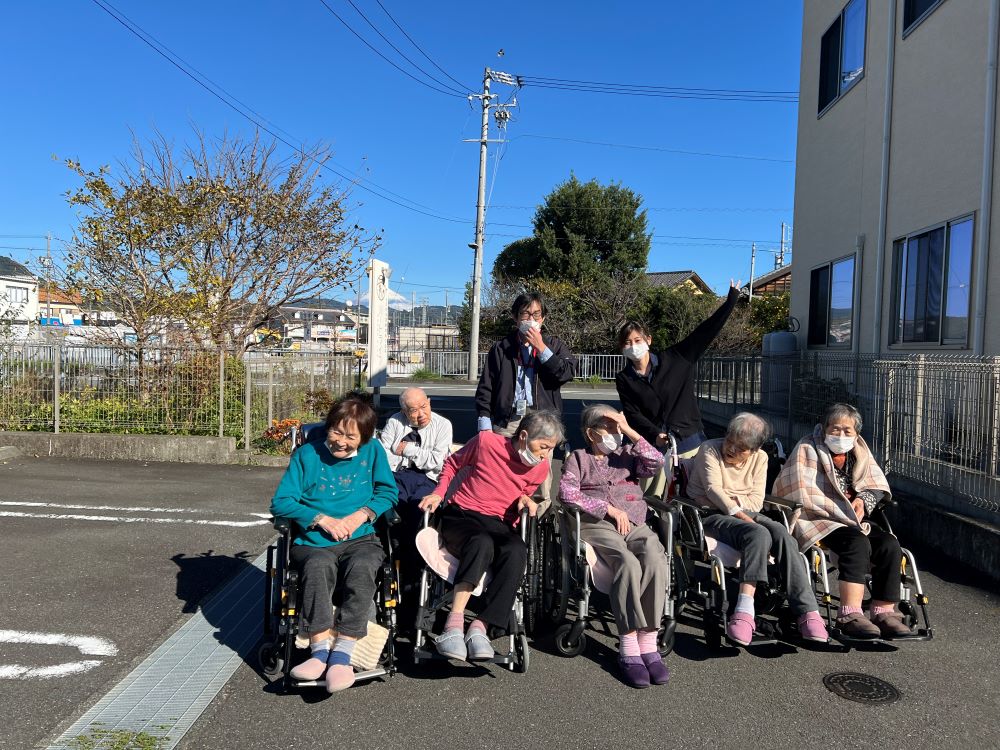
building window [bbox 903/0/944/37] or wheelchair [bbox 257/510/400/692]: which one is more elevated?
building window [bbox 903/0/944/37]

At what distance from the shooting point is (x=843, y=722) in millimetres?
3342

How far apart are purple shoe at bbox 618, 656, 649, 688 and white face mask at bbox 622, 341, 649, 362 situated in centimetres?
206

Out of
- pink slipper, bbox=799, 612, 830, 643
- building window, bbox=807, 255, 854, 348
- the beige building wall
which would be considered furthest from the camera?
building window, bbox=807, 255, 854, 348

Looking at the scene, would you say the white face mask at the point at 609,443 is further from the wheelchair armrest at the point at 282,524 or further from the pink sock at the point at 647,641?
the wheelchair armrest at the point at 282,524

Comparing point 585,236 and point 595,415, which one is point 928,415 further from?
point 585,236

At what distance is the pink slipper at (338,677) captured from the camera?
3447 mm

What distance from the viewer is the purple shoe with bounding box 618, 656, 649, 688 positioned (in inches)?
145

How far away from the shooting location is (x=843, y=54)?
1202 cm

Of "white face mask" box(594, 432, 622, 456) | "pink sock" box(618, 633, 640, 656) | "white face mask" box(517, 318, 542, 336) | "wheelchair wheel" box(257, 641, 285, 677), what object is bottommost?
"wheelchair wheel" box(257, 641, 285, 677)

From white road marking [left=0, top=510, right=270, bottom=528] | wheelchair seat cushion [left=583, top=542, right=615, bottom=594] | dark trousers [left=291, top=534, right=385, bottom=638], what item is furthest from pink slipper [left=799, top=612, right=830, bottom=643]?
white road marking [left=0, top=510, right=270, bottom=528]

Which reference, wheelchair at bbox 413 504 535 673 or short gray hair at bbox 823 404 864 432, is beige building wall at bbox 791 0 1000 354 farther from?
wheelchair at bbox 413 504 535 673

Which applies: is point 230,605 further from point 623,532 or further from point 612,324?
point 612,324

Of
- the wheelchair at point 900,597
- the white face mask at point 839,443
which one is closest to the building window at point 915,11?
the white face mask at point 839,443

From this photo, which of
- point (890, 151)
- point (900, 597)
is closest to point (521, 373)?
point (900, 597)
